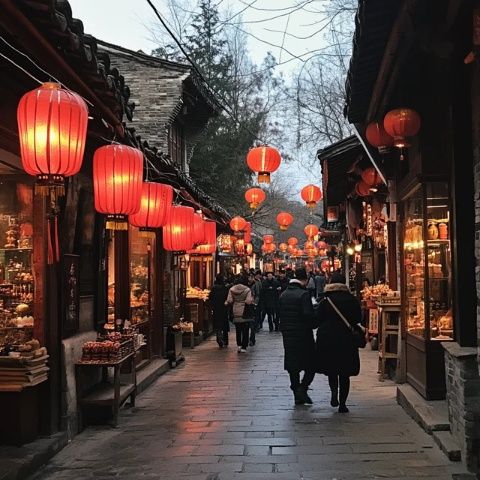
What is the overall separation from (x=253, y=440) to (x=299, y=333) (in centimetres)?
246

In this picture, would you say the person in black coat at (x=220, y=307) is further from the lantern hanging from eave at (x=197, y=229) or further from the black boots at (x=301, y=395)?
the black boots at (x=301, y=395)

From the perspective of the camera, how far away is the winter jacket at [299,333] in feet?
32.7

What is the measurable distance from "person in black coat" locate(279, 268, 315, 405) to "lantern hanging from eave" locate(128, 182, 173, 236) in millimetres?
2504

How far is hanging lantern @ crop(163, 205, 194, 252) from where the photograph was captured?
12.8 m

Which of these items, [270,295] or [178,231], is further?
[270,295]

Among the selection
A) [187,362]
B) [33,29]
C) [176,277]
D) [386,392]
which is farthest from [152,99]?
[33,29]

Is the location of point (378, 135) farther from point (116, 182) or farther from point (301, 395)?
point (116, 182)

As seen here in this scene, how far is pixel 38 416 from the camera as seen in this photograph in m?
7.61

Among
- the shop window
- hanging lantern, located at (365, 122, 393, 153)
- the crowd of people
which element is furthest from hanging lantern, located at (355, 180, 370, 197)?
the shop window

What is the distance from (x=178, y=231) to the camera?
42.4ft

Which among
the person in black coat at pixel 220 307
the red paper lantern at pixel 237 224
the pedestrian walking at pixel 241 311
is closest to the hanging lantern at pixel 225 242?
the red paper lantern at pixel 237 224

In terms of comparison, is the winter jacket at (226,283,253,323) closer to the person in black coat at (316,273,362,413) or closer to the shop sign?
the person in black coat at (316,273,362,413)

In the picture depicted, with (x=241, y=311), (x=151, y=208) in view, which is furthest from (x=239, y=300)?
(x=151, y=208)

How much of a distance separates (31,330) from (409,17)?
5.64 metres
